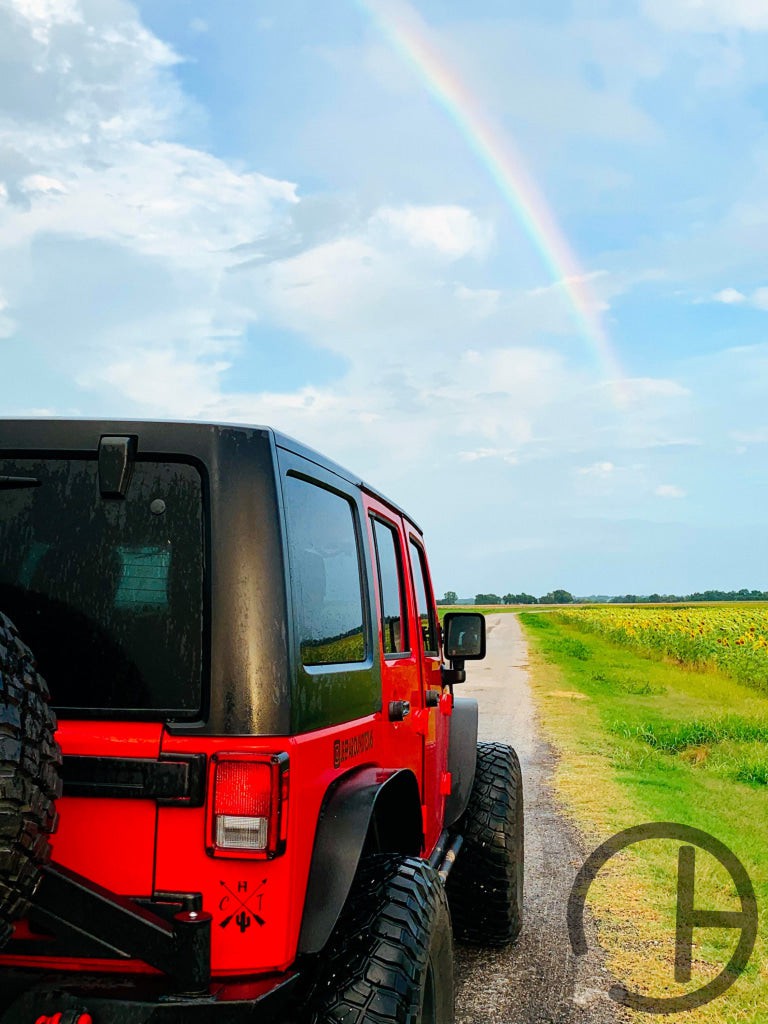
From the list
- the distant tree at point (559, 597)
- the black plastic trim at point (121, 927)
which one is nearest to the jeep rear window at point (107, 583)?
the black plastic trim at point (121, 927)

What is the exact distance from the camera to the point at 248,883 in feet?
7.44

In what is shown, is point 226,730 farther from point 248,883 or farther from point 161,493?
point 161,493

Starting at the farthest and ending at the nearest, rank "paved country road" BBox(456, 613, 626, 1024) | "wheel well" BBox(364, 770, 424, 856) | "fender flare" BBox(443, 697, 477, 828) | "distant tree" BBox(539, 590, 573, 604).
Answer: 1. "distant tree" BBox(539, 590, 573, 604)
2. "fender flare" BBox(443, 697, 477, 828)
3. "paved country road" BBox(456, 613, 626, 1024)
4. "wheel well" BBox(364, 770, 424, 856)

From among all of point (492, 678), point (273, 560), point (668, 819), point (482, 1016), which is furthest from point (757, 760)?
point (492, 678)

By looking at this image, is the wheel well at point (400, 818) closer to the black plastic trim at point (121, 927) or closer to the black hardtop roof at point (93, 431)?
the black plastic trim at point (121, 927)

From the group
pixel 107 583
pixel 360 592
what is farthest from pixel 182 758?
pixel 360 592

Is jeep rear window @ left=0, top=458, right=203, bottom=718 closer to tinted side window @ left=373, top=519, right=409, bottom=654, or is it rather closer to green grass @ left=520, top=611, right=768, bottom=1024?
tinted side window @ left=373, top=519, right=409, bottom=654

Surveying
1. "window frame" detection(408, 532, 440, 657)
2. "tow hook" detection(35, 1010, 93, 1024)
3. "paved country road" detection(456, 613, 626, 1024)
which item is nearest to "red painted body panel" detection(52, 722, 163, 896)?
"tow hook" detection(35, 1010, 93, 1024)

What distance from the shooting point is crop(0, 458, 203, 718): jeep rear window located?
7.80 ft

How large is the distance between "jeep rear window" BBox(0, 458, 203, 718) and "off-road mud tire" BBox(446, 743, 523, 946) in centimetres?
296

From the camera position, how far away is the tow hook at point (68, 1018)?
217 centimetres

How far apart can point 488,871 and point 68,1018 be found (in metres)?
3.00

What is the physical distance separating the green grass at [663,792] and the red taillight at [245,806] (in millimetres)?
2527

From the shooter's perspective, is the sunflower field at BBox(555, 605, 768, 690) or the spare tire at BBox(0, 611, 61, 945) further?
the sunflower field at BBox(555, 605, 768, 690)
